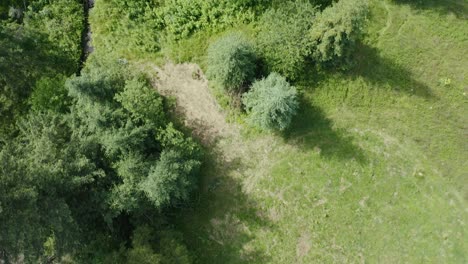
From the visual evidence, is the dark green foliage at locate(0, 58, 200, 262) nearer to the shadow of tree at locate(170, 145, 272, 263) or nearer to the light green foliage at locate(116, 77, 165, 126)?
the light green foliage at locate(116, 77, 165, 126)

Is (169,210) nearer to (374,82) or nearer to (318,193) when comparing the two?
(318,193)

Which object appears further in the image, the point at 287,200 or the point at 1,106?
the point at 287,200

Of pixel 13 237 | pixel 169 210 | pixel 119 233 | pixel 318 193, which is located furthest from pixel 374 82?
pixel 13 237

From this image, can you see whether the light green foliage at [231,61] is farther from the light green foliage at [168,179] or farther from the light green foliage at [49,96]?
the light green foliage at [49,96]

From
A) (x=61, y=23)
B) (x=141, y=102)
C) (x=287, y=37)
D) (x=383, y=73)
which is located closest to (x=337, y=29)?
(x=287, y=37)

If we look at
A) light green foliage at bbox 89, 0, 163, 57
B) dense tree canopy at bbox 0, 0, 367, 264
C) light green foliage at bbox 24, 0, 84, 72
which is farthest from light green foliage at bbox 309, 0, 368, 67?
light green foliage at bbox 24, 0, 84, 72
